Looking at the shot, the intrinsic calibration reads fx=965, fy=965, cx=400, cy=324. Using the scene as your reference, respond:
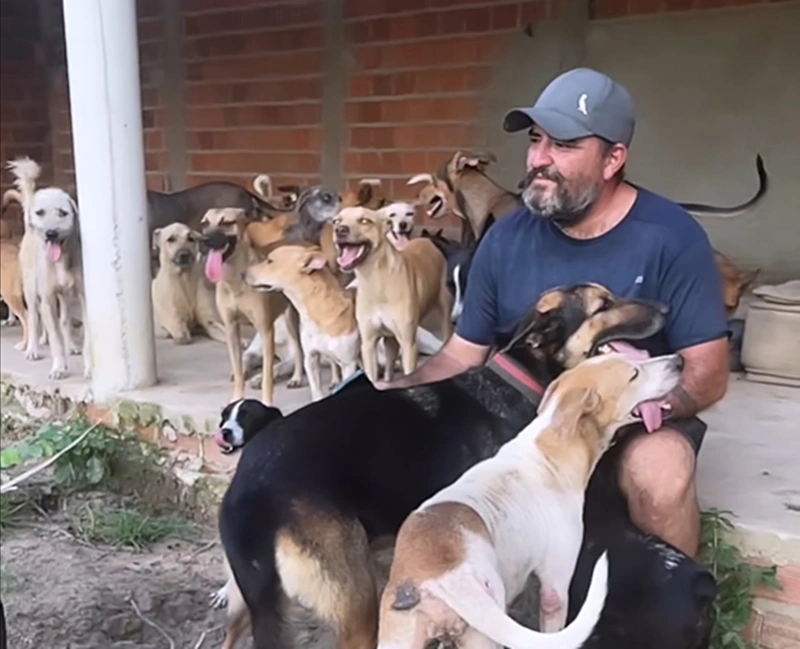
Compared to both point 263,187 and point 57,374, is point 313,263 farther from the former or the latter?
point 263,187

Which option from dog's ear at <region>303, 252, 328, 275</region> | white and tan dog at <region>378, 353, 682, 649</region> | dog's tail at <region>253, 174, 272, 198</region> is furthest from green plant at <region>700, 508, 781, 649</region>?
dog's tail at <region>253, 174, 272, 198</region>

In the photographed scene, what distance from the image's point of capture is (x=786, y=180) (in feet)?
16.0

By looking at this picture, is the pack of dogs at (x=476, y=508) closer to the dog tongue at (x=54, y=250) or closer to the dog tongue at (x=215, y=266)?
the dog tongue at (x=215, y=266)

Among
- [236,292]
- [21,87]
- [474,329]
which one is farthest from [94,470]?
[21,87]

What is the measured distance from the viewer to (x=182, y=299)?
5316mm

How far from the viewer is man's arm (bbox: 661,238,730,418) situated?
2.52 m

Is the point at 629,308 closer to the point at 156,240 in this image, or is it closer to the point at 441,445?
the point at 441,445

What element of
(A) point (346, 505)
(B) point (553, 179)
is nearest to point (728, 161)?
(B) point (553, 179)

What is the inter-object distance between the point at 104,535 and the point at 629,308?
228 cm

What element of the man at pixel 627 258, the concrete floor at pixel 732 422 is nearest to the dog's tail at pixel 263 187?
the concrete floor at pixel 732 422

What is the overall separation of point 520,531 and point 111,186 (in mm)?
2510

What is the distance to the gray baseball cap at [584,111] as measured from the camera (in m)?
2.56

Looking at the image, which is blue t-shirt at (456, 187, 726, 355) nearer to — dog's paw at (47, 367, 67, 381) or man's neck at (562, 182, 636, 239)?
man's neck at (562, 182, 636, 239)

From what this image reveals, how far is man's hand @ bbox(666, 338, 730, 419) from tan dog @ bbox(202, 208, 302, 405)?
1886 millimetres
